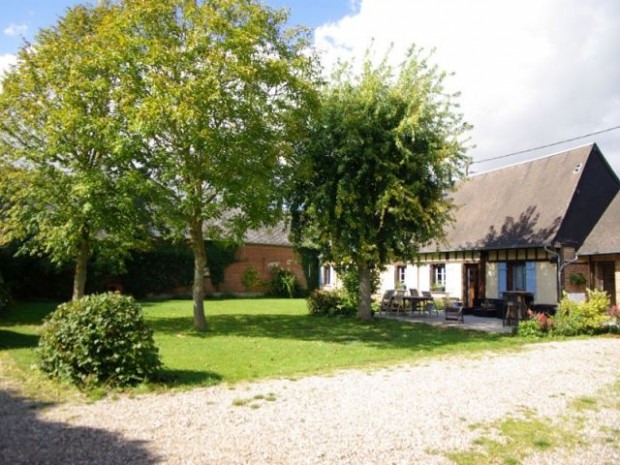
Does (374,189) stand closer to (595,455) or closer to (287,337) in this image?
(287,337)

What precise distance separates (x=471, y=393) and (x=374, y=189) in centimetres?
1002

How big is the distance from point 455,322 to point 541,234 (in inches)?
197

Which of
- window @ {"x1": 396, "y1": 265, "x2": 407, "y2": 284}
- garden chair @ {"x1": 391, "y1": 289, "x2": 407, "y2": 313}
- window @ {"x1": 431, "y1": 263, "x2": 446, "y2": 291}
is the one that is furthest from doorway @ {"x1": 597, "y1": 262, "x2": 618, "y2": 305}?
window @ {"x1": 396, "y1": 265, "x2": 407, "y2": 284}

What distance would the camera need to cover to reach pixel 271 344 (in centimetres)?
1177

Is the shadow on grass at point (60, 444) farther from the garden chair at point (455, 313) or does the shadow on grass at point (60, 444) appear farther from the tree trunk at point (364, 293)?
the garden chair at point (455, 313)

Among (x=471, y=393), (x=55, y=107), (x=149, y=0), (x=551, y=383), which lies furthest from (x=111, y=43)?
(x=551, y=383)

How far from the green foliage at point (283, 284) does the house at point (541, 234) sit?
10693 millimetres

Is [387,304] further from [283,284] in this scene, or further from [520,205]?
[283,284]

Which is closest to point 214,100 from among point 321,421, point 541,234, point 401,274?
point 321,421

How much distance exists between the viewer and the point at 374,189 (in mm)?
16578

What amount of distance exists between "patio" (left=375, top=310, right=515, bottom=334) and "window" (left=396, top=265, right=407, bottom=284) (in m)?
4.85

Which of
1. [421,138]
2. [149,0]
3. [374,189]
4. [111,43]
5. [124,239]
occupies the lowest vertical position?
[124,239]

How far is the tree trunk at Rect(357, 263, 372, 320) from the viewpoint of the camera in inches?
686

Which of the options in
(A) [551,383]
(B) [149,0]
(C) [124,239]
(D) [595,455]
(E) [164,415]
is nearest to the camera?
(D) [595,455]
